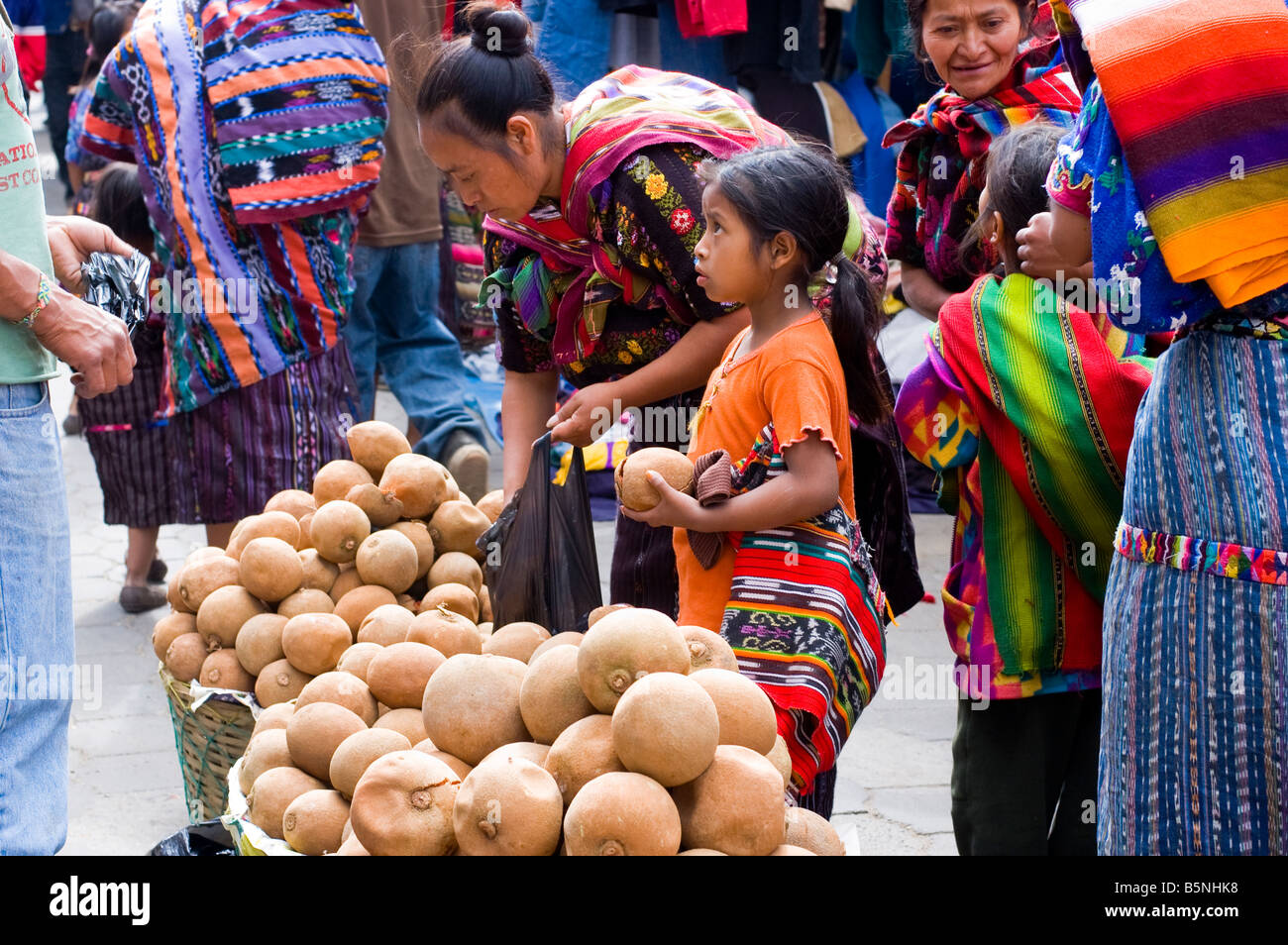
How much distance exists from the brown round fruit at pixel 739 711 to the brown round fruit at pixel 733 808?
0.26ft

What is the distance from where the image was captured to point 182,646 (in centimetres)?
276

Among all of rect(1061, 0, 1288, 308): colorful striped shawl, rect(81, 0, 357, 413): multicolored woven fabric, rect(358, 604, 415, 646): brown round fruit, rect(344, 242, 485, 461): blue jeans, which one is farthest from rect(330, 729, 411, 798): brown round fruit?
rect(344, 242, 485, 461): blue jeans

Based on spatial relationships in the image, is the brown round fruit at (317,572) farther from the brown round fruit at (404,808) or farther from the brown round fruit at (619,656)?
the brown round fruit at (619,656)

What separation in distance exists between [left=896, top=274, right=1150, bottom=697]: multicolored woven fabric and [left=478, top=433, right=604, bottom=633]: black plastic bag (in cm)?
67

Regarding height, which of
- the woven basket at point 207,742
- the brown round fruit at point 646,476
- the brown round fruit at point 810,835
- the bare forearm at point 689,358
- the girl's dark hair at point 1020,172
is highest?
the girl's dark hair at point 1020,172

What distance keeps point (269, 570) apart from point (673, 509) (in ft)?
3.31

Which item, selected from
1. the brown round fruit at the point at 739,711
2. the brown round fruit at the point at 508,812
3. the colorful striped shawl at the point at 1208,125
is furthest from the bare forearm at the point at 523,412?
the colorful striped shawl at the point at 1208,125

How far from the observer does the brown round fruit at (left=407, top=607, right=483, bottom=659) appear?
235 centimetres

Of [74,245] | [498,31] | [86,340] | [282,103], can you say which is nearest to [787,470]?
[498,31]

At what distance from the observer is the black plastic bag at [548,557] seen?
8.27ft

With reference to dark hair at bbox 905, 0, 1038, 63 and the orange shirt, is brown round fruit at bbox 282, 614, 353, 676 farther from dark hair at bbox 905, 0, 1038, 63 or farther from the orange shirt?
dark hair at bbox 905, 0, 1038, 63

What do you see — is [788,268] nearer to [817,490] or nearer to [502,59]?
[817,490]

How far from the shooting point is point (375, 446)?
3125mm
